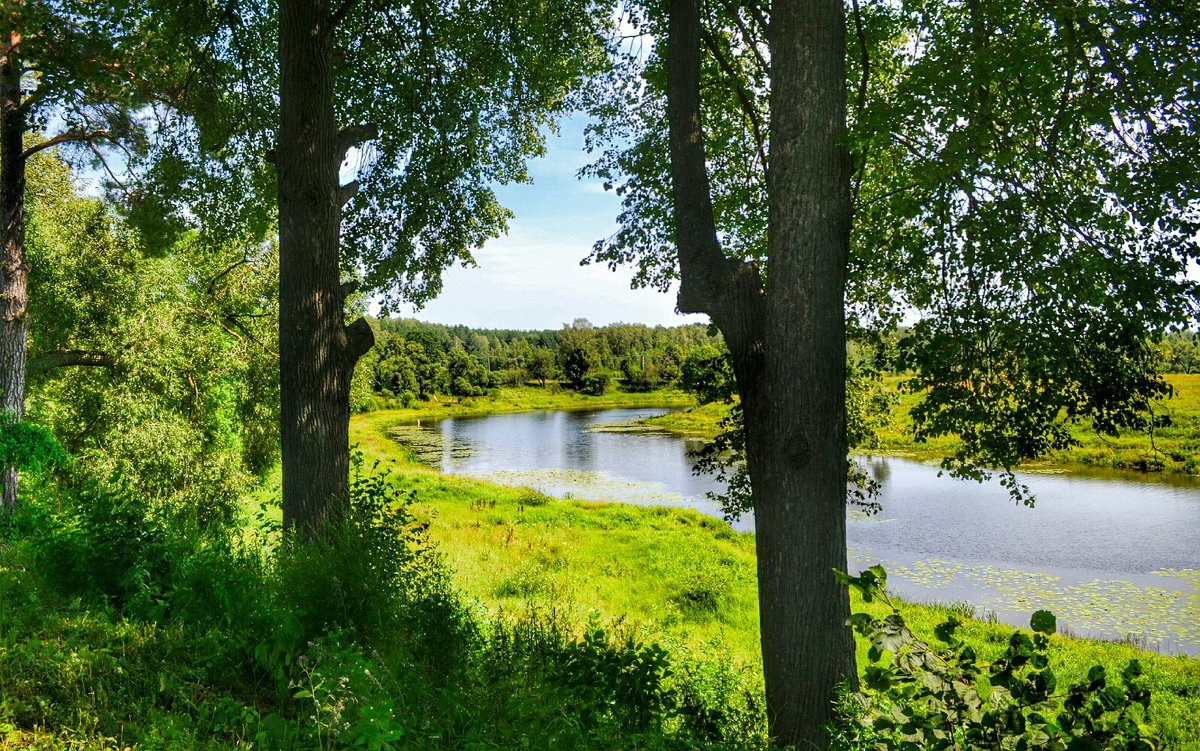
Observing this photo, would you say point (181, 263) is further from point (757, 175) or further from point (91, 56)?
point (757, 175)

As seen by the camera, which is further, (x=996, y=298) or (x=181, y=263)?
(x=181, y=263)

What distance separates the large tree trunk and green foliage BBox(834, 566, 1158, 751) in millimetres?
11096

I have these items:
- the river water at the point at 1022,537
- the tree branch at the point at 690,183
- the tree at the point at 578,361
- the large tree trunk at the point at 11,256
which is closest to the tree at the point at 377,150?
the tree branch at the point at 690,183

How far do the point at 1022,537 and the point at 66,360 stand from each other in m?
24.2

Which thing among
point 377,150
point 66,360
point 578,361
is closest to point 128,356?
point 66,360

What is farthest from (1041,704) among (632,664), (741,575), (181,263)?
(181,263)

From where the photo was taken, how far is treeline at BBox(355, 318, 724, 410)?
94375 mm

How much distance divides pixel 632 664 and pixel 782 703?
108cm

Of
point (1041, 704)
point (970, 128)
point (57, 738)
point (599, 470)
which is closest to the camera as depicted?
point (1041, 704)

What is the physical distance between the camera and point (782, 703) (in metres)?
4.89

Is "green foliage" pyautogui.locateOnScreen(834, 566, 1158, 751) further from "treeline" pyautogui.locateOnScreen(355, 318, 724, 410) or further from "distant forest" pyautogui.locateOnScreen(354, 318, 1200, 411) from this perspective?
"treeline" pyautogui.locateOnScreen(355, 318, 724, 410)

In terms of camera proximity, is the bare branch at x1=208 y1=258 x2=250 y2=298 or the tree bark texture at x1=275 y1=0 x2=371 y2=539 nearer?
the tree bark texture at x1=275 y1=0 x2=371 y2=539

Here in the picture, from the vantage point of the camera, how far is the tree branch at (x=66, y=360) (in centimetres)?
1197

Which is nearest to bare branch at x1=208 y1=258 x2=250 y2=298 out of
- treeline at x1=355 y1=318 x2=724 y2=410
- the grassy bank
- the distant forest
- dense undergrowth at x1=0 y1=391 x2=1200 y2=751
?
dense undergrowth at x1=0 y1=391 x2=1200 y2=751
